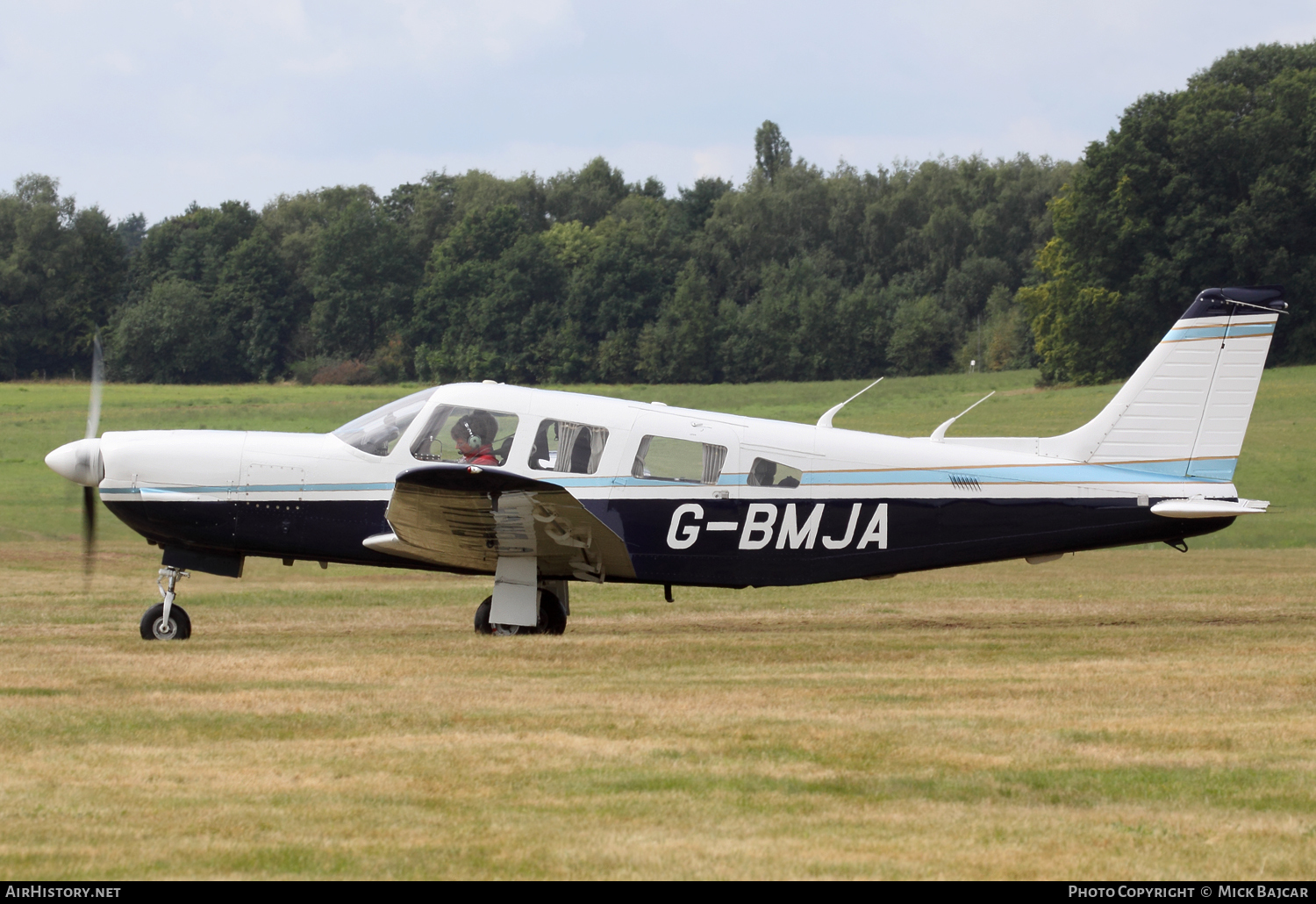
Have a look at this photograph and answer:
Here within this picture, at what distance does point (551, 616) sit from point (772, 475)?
88.4 inches

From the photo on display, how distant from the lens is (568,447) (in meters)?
11.3

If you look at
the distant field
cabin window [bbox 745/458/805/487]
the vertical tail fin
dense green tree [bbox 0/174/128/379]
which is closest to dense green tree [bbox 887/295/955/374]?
the distant field

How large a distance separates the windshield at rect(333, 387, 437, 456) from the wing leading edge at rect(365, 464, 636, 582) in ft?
2.34

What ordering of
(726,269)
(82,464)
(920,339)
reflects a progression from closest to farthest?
1. (82,464)
2. (920,339)
3. (726,269)

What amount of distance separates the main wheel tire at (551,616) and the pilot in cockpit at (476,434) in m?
1.43

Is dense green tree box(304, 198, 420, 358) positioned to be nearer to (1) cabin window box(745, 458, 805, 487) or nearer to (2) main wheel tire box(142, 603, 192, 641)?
(2) main wheel tire box(142, 603, 192, 641)

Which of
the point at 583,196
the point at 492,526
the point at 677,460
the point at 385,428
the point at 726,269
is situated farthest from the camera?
the point at 583,196

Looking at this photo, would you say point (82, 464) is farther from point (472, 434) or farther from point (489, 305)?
point (489, 305)

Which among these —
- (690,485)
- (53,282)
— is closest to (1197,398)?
(690,485)

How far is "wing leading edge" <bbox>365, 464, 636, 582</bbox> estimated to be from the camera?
33.5ft

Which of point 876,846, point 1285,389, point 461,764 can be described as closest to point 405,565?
point 461,764

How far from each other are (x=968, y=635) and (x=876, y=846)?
6.77 m

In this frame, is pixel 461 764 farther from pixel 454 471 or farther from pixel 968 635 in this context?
pixel 968 635

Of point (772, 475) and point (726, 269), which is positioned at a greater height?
point (726, 269)
